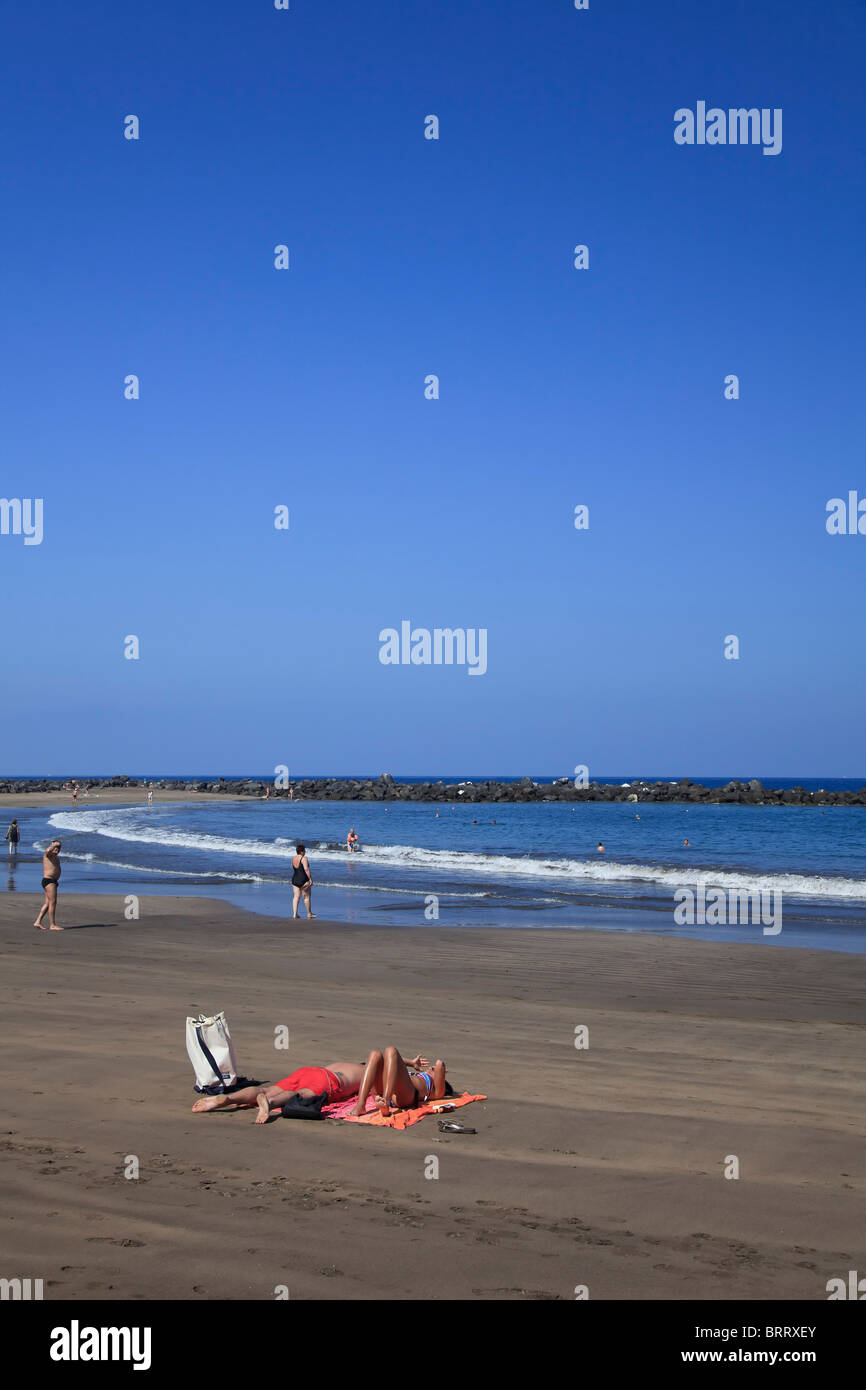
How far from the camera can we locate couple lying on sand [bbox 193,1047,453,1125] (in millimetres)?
7805

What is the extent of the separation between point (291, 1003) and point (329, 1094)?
4712mm

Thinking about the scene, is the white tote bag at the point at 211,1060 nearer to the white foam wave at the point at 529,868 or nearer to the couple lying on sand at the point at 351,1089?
the couple lying on sand at the point at 351,1089

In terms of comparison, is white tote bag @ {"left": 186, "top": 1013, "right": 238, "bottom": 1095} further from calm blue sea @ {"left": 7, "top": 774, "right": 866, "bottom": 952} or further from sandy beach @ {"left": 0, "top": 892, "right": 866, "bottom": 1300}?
calm blue sea @ {"left": 7, "top": 774, "right": 866, "bottom": 952}

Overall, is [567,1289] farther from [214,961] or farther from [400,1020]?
[214,961]

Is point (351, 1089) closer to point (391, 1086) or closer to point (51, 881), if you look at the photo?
point (391, 1086)

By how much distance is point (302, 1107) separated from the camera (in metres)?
7.76

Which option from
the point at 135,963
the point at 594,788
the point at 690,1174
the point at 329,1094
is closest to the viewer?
the point at 690,1174

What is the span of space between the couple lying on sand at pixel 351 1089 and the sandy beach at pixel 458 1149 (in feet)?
0.52

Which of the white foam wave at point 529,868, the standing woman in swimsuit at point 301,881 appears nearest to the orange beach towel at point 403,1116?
the standing woman in swimsuit at point 301,881

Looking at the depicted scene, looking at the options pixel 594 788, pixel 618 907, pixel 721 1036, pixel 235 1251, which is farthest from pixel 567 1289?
pixel 594 788

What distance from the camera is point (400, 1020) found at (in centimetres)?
1168

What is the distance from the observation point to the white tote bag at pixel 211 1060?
26.1 ft

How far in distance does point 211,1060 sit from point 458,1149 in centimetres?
206

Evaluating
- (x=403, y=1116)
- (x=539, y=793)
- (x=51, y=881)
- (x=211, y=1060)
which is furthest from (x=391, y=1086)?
(x=539, y=793)
